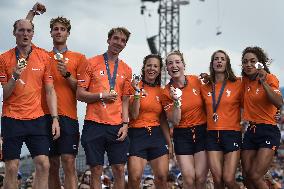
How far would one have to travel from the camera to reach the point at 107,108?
21.9 feet

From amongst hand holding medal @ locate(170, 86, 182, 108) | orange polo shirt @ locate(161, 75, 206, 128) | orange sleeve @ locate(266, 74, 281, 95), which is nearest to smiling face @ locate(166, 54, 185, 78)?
orange polo shirt @ locate(161, 75, 206, 128)

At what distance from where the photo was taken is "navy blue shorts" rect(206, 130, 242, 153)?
24.2ft

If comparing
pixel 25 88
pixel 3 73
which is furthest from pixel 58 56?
pixel 3 73

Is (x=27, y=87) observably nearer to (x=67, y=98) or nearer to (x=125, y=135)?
(x=67, y=98)

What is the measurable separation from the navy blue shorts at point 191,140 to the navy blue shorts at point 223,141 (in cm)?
17

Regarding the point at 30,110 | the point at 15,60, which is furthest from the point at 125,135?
the point at 15,60

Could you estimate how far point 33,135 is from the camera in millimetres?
6336

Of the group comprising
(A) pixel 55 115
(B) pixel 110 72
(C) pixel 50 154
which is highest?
(B) pixel 110 72

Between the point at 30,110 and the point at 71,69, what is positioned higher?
the point at 71,69

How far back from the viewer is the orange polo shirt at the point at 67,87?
22.7ft

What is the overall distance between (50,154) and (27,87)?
1.23m

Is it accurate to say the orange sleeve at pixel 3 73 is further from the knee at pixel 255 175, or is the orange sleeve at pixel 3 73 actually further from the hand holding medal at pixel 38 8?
the knee at pixel 255 175

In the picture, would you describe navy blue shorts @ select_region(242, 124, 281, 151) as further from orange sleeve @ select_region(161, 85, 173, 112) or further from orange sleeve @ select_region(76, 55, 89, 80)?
orange sleeve @ select_region(76, 55, 89, 80)

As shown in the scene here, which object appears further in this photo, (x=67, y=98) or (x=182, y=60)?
(x=182, y=60)
